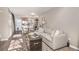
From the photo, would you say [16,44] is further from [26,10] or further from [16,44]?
[26,10]

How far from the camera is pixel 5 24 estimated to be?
1.49 meters

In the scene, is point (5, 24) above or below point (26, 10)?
below

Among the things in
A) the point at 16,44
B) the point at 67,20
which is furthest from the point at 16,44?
the point at 67,20

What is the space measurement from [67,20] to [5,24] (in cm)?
121

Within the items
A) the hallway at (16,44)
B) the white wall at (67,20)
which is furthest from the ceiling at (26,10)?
the hallway at (16,44)

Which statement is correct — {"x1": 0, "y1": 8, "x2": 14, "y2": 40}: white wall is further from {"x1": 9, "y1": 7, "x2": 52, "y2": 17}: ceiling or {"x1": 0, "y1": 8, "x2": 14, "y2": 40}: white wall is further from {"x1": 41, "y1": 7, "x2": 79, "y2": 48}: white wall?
{"x1": 41, "y1": 7, "x2": 79, "y2": 48}: white wall

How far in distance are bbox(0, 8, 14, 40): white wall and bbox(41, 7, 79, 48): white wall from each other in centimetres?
68

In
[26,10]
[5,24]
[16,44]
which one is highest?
[26,10]

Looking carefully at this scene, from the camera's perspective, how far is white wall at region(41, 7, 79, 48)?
4.86 ft

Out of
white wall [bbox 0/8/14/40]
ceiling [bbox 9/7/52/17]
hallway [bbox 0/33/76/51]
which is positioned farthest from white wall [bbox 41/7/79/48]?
white wall [bbox 0/8/14/40]

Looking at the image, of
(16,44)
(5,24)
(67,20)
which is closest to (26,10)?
(5,24)
